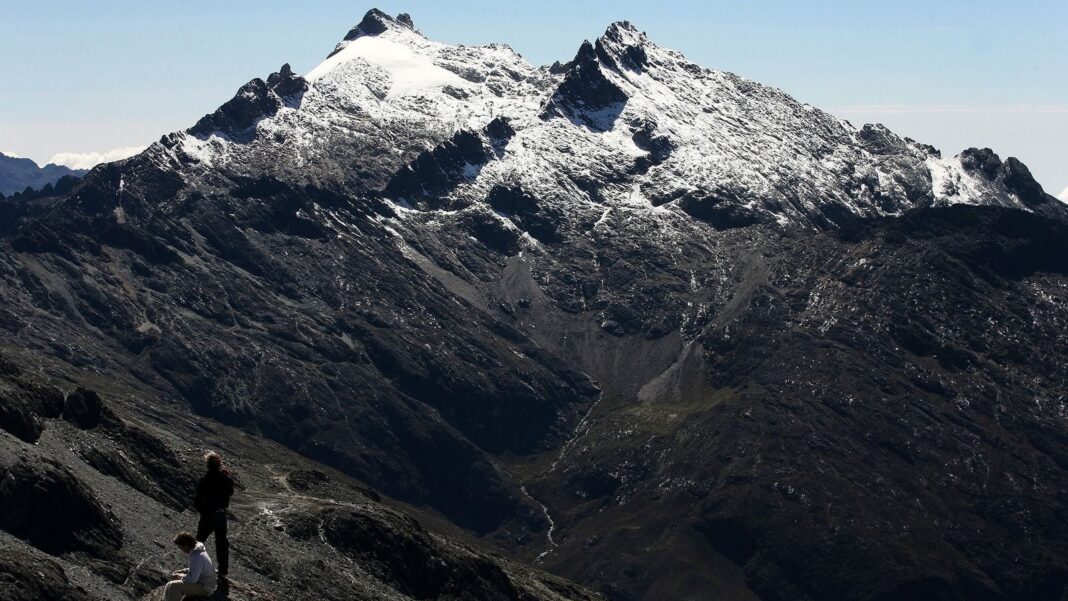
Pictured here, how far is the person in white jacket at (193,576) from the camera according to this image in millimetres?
74938

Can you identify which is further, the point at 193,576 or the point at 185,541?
the point at 193,576

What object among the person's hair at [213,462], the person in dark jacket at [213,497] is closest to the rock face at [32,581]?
the person in dark jacket at [213,497]

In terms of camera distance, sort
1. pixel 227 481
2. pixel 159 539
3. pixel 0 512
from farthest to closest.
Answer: pixel 159 539 → pixel 0 512 → pixel 227 481

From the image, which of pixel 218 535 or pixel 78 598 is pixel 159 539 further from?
pixel 218 535

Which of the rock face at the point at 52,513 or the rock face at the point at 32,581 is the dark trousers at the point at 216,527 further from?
the rock face at the point at 52,513

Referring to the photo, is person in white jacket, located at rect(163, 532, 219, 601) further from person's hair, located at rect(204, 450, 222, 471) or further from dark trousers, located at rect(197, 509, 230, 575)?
person's hair, located at rect(204, 450, 222, 471)

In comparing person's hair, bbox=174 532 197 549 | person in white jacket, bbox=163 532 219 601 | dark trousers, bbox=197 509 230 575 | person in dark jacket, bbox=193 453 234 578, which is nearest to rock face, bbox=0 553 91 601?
dark trousers, bbox=197 509 230 575

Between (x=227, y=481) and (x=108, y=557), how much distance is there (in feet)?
343

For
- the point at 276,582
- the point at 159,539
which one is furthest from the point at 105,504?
the point at 276,582

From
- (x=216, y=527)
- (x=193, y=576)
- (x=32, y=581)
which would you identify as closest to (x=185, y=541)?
(x=193, y=576)

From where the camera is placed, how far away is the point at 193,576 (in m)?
76.6

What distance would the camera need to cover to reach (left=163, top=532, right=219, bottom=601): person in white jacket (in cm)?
7494

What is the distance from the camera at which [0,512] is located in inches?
6786

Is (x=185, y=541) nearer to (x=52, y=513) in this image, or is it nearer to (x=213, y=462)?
(x=213, y=462)
